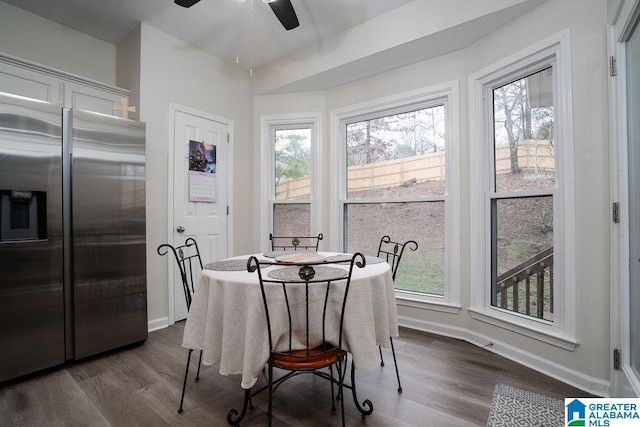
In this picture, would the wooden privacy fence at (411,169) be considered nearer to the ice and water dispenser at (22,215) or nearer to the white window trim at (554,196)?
the white window trim at (554,196)

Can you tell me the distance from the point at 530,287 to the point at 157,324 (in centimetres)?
325

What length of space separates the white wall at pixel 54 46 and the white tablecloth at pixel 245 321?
2.81 metres

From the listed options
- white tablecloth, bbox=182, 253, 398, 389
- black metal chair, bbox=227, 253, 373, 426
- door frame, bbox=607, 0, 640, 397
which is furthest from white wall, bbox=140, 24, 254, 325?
door frame, bbox=607, 0, 640, 397

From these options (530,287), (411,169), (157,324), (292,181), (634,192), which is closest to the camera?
(634,192)

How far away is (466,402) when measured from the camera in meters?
1.73

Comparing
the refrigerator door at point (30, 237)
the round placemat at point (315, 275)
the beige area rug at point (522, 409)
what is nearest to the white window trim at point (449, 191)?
the beige area rug at point (522, 409)

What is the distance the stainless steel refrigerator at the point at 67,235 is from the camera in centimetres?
195

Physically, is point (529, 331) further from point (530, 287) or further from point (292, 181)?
point (292, 181)

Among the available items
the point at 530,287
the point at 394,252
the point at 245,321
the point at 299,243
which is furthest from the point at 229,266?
the point at 530,287

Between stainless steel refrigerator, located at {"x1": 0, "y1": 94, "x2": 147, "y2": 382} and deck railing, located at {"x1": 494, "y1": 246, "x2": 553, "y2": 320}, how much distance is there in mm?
3006

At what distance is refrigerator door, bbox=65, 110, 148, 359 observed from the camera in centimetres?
222

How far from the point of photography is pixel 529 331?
7.07 feet

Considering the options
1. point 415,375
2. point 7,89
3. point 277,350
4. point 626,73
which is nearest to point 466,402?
point 415,375

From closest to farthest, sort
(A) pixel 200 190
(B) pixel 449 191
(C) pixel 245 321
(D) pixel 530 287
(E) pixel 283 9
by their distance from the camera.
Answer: (C) pixel 245 321
(E) pixel 283 9
(D) pixel 530 287
(B) pixel 449 191
(A) pixel 200 190
